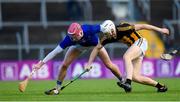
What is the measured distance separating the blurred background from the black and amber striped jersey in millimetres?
14296

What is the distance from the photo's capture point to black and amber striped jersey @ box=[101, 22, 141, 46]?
21438 millimetres

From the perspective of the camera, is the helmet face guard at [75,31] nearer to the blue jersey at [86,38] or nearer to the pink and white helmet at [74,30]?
the pink and white helmet at [74,30]

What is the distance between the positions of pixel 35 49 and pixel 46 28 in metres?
1.60

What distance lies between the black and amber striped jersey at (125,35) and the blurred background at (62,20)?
46.9 ft

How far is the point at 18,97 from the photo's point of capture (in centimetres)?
2061

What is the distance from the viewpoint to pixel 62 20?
127 feet

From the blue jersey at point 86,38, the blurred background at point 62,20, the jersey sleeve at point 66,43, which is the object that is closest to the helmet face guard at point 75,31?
the blue jersey at point 86,38

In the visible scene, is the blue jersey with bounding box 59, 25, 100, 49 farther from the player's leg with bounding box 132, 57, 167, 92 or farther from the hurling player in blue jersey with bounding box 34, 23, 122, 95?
the player's leg with bounding box 132, 57, 167, 92

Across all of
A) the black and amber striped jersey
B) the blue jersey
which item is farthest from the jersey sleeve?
the black and amber striped jersey

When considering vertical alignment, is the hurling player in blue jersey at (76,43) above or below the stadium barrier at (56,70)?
above

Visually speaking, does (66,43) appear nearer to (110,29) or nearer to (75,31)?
(75,31)

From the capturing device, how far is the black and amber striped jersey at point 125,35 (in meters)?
21.4

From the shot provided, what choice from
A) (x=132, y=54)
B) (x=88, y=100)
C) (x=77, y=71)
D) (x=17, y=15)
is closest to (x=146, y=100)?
(x=88, y=100)

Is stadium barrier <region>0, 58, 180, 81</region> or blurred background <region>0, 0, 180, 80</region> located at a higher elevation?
blurred background <region>0, 0, 180, 80</region>
